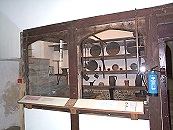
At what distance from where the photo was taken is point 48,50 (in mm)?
4906

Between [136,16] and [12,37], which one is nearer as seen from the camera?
[136,16]

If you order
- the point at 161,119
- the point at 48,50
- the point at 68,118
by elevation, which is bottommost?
the point at 68,118

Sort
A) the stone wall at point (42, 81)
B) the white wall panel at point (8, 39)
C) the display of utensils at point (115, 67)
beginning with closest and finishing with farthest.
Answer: the white wall panel at point (8, 39) → the stone wall at point (42, 81) → the display of utensils at point (115, 67)

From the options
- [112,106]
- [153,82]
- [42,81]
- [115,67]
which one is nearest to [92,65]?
[115,67]

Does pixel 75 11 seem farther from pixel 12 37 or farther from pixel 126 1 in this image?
pixel 12 37

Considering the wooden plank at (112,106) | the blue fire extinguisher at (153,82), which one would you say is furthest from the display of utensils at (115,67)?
the blue fire extinguisher at (153,82)

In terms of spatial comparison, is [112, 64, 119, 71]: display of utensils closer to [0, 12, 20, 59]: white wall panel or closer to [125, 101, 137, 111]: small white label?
[125, 101, 137, 111]: small white label

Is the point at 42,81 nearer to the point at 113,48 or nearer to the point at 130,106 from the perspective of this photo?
the point at 113,48

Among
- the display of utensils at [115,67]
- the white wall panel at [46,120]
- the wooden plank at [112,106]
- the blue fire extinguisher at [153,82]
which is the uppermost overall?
the display of utensils at [115,67]

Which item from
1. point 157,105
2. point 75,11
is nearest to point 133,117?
point 157,105

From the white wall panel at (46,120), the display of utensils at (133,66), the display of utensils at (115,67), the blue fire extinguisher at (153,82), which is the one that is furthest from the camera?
the display of utensils at (115,67)

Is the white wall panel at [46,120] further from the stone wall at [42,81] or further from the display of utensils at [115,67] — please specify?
the display of utensils at [115,67]

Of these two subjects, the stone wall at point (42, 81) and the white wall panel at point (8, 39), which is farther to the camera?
the stone wall at point (42, 81)

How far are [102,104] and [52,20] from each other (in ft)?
4.97
